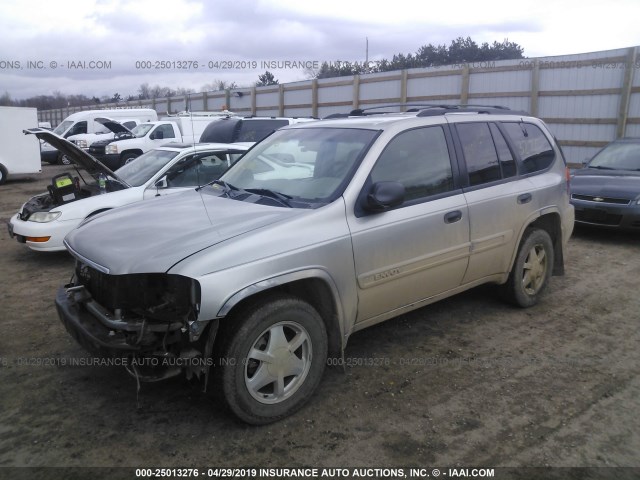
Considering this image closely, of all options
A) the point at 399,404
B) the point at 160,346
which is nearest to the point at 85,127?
the point at 160,346

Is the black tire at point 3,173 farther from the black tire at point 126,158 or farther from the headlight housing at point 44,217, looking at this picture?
the headlight housing at point 44,217

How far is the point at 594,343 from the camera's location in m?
4.29

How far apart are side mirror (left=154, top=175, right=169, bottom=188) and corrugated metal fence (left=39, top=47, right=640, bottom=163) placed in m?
11.0

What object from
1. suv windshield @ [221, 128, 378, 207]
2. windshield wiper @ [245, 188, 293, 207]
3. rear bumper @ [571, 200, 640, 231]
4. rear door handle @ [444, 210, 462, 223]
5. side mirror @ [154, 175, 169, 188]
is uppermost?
suv windshield @ [221, 128, 378, 207]

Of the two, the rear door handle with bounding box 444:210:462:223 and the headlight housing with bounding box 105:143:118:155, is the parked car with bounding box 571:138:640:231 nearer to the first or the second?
the rear door handle with bounding box 444:210:462:223

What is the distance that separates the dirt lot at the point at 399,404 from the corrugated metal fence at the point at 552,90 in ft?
31.9

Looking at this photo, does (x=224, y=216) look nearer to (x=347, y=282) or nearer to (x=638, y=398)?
(x=347, y=282)

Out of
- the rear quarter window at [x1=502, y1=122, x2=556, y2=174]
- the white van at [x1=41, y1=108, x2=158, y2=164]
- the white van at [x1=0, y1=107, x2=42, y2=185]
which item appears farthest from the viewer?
the white van at [x1=41, y1=108, x2=158, y2=164]

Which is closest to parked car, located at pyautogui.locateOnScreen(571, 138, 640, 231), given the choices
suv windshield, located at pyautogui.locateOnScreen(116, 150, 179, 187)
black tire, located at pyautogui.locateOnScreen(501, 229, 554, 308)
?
black tire, located at pyautogui.locateOnScreen(501, 229, 554, 308)

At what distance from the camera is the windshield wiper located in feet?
11.9

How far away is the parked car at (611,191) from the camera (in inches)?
289

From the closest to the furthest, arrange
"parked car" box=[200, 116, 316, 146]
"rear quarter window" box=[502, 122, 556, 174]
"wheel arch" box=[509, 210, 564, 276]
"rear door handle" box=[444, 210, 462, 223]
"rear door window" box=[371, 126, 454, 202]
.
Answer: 1. "rear door window" box=[371, 126, 454, 202]
2. "rear door handle" box=[444, 210, 462, 223]
3. "rear quarter window" box=[502, 122, 556, 174]
4. "wheel arch" box=[509, 210, 564, 276]
5. "parked car" box=[200, 116, 316, 146]

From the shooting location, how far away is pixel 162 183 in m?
7.05

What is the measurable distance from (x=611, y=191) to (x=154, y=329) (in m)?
7.13
